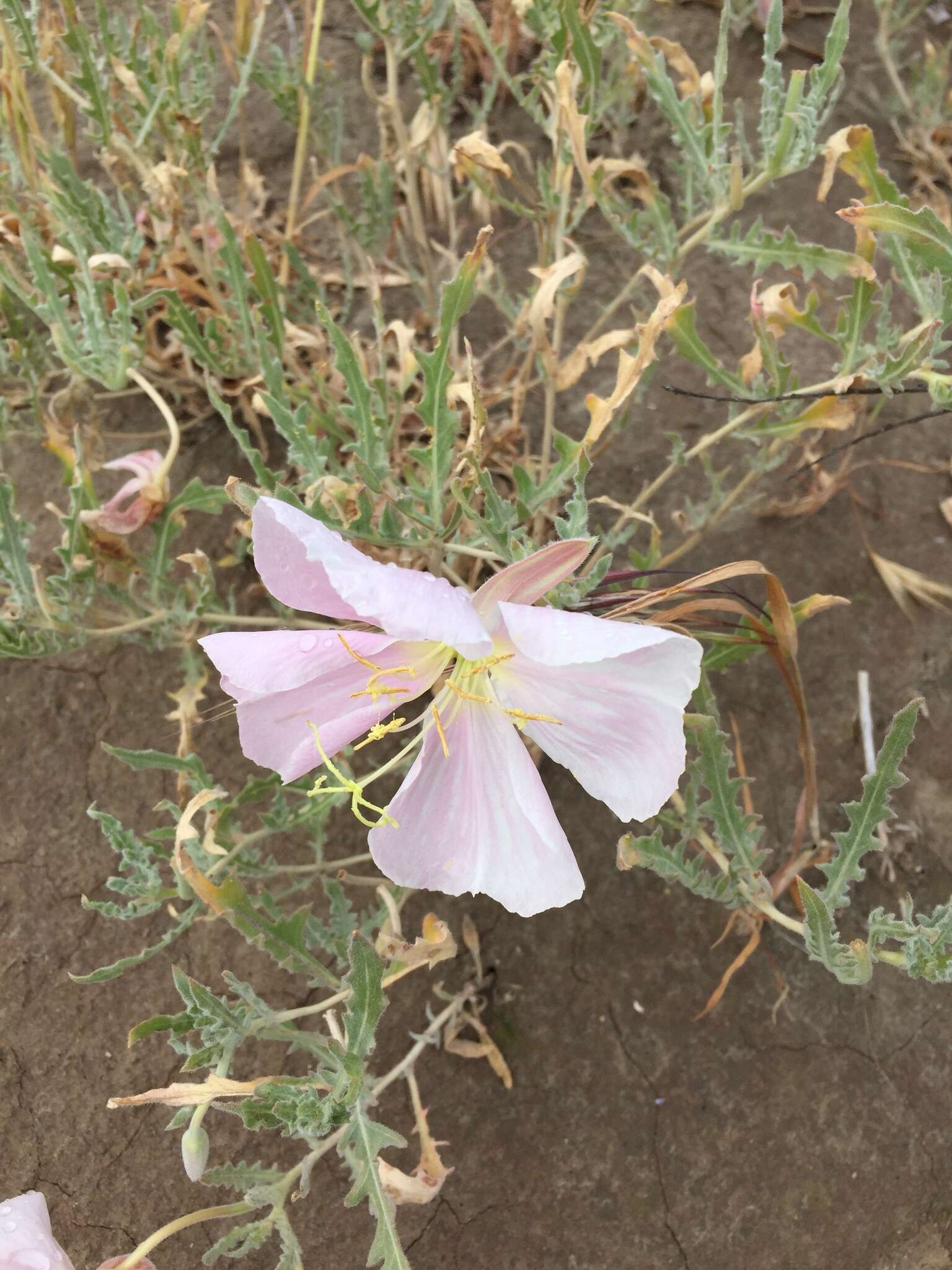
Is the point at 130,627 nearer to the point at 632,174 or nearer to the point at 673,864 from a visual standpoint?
the point at 673,864

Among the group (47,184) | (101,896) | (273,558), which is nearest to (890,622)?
(273,558)

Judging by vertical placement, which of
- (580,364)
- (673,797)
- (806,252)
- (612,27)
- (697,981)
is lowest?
(697,981)

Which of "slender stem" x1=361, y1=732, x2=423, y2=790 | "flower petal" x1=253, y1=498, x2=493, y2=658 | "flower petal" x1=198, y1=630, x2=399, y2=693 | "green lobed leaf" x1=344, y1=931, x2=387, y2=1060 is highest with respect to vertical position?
"flower petal" x1=253, y1=498, x2=493, y2=658

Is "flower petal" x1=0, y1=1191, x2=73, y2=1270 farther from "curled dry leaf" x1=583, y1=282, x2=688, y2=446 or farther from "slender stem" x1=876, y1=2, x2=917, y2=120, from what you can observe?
"slender stem" x1=876, y1=2, x2=917, y2=120

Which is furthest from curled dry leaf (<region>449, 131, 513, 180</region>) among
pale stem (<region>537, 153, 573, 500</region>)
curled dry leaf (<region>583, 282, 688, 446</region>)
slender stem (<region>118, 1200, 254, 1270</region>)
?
slender stem (<region>118, 1200, 254, 1270</region>)

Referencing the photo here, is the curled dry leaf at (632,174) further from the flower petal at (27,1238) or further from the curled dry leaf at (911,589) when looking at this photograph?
the flower petal at (27,1238)

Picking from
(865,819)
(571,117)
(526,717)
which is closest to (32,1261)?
(526,717)

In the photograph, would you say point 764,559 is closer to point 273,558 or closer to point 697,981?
point 697,981
